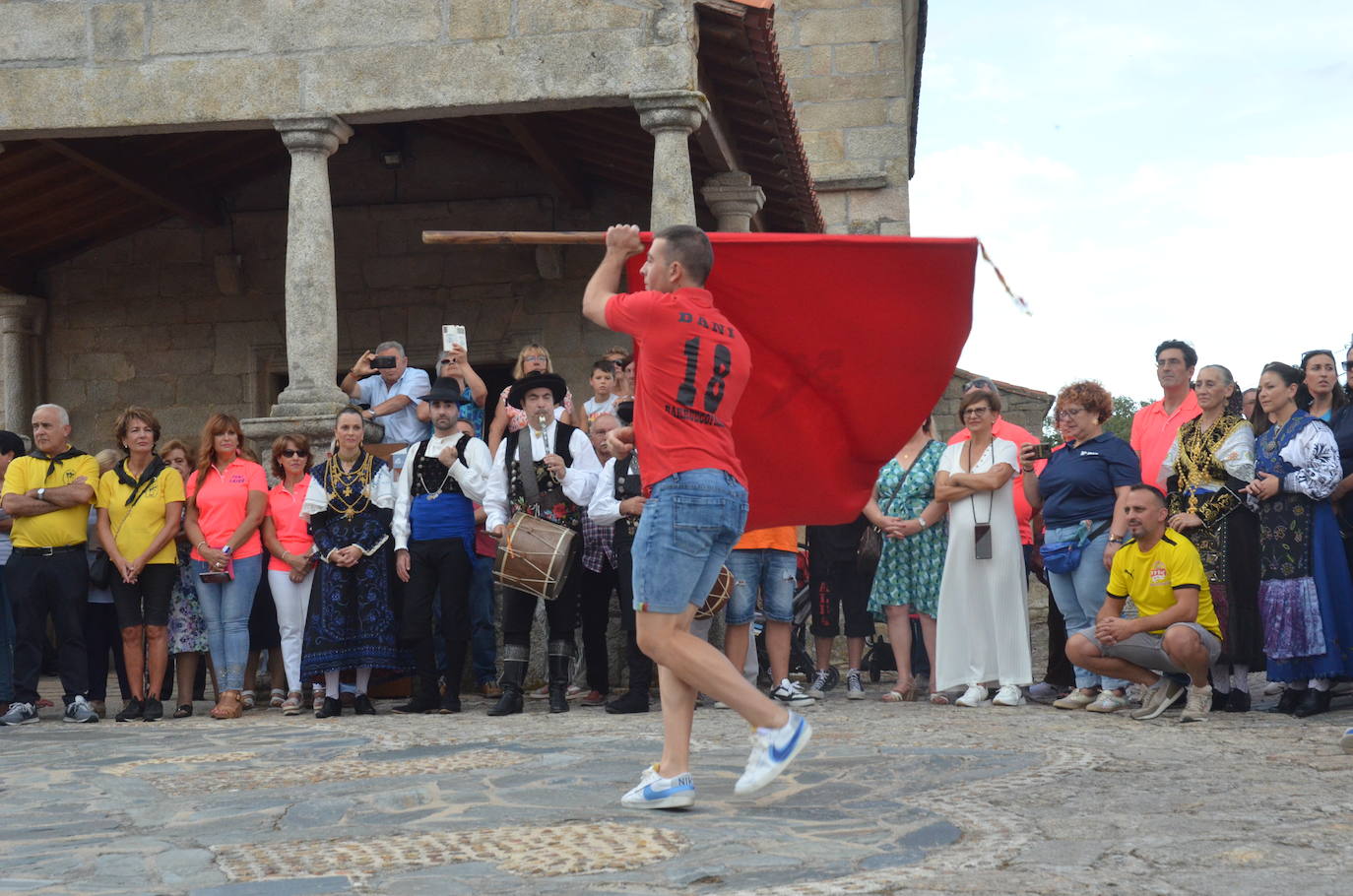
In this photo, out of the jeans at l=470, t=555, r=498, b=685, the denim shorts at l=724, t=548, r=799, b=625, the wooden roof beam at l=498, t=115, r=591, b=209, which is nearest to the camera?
the denim shorts at l=724, t=548, r=799, b=625

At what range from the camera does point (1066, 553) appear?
27.8 ft

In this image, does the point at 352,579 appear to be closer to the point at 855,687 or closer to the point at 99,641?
the point at 99,641

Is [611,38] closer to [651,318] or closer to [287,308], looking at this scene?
[287,308]

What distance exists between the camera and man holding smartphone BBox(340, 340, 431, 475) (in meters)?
10.1

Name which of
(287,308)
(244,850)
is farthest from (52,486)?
(244,850)

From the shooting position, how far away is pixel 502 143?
14508mm

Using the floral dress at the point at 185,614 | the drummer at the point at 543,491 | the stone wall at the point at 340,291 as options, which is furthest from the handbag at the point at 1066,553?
the stone wall at the point at 340,291

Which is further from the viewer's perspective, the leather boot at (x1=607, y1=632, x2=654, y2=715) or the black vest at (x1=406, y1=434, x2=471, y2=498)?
the black vest at (x1=406, y1=434, x2=471, y2=498)

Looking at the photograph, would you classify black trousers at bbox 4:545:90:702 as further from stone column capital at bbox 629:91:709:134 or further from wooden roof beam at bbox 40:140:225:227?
wooden roof beam at bbox 40:140:225:227

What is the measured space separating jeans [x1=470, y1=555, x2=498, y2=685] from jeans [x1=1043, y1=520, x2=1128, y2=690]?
10.9ft

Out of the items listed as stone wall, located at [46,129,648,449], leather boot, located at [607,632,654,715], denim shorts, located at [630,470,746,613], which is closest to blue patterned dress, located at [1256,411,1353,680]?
leather boot, located at [607,632,654,715]

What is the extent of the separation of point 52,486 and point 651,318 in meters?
5.36

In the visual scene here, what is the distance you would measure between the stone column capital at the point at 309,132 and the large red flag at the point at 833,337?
5.28m

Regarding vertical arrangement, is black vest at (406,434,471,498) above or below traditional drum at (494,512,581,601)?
above
